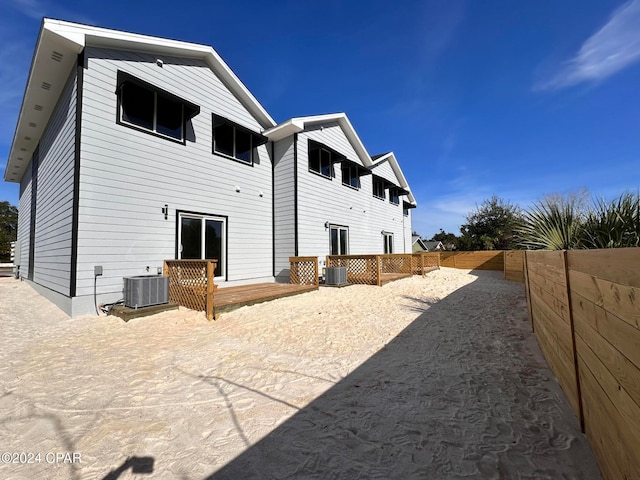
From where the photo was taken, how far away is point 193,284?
622 centimetres

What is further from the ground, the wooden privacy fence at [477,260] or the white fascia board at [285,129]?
the white fascia board at [285,129]

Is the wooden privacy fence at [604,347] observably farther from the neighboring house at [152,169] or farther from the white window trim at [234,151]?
the white window trim at [234,151]

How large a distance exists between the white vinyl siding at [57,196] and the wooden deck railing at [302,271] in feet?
19.5

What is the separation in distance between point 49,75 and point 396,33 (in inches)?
408

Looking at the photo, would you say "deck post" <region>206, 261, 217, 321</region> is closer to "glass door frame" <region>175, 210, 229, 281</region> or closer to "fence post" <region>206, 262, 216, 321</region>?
"fence post" <region>206, 262, 216, 321</region>

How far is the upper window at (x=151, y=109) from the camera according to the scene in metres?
7.01

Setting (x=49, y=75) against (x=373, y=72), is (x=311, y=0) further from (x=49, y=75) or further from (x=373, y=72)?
(x=49, y=75)

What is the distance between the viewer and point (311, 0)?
913cm

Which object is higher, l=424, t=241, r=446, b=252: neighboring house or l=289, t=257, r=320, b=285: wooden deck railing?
l=424, t=241, r=446, b=252: neighboring house

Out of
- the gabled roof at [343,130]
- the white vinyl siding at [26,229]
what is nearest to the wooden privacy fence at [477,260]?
the gabled roof at [343,130]

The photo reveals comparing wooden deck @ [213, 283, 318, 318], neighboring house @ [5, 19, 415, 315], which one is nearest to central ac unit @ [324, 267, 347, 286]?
neighboring house @ [5, 19, 415, 315]

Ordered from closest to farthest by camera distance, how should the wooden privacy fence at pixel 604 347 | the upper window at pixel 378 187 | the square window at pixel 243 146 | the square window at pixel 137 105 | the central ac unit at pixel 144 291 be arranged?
the wooden privacy fence at pixel 604 347, the central ac unit at pixel 144 291, the square window at pixel 137 105, the square window at pixel 243 146, the upper window at pixel 378 187

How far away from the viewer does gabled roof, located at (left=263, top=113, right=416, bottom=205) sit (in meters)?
10.5

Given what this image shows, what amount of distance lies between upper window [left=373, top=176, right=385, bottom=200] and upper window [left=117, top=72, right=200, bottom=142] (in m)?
11.0
